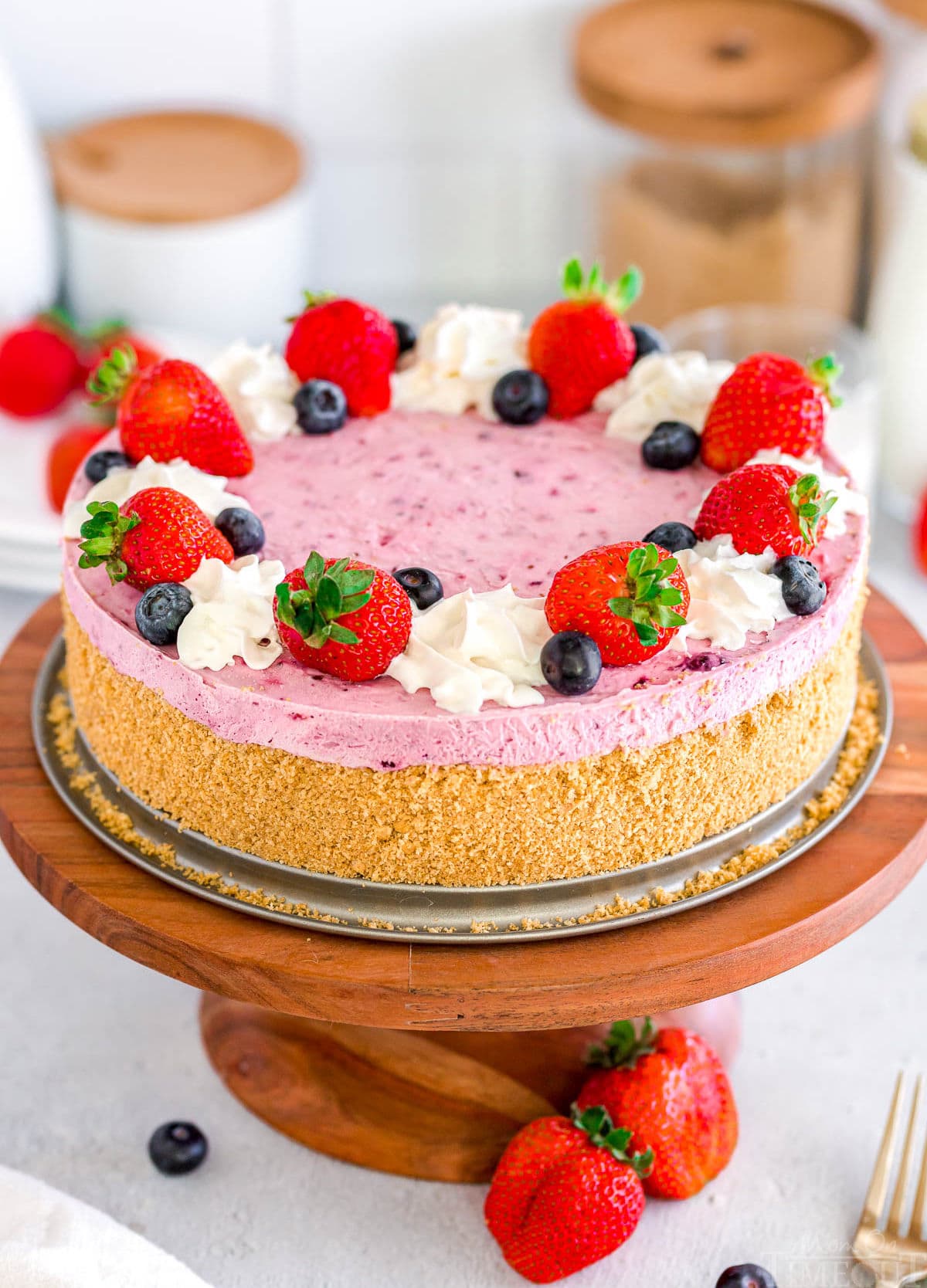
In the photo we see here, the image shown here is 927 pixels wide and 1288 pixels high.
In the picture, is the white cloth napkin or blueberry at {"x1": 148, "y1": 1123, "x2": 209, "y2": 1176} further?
blueberry at {"x1": 148, "y1": 1123, "x2": 209, "y2": 1176}

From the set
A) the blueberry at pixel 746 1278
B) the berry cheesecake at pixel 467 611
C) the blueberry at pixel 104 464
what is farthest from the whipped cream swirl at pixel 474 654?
the blueberry at pixel 746 1278

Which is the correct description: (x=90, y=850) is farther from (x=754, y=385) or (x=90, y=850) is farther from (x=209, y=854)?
(x=754, y=385)

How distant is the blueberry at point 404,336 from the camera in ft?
7.80

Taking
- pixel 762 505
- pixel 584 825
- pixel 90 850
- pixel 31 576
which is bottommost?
pixel 31 576

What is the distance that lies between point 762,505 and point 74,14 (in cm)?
279

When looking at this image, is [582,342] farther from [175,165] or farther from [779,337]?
[175,165]

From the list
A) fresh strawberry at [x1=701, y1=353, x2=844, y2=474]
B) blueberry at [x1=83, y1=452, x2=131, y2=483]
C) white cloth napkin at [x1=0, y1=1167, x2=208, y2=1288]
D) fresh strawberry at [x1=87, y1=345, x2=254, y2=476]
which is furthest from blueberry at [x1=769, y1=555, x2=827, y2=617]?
white cloth napkin at [x1=0, y1=1167, x2=208, y2=1288]

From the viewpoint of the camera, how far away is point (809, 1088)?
2279 millimetres

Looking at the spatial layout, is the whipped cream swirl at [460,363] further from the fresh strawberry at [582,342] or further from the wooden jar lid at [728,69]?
the wooden jar lid at [728,69]

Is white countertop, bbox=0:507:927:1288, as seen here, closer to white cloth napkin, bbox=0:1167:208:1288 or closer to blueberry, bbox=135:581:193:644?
white cloth napkin, bbox=0:1167:208:1288

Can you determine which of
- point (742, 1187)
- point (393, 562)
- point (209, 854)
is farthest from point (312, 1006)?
point (742, 1187)

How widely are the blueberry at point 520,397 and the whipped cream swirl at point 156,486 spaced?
398 mm

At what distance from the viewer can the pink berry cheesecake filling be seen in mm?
1737

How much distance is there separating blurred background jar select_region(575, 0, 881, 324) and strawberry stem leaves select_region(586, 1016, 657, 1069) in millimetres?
2134
